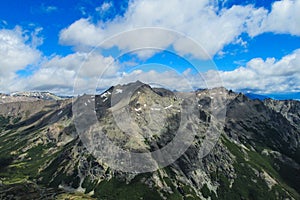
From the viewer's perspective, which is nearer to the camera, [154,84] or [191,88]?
[191,88]

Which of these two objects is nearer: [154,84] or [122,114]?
[154,84]

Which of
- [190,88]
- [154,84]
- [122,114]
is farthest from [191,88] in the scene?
[122,114]

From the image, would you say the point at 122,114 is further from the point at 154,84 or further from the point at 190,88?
the point at 190,88

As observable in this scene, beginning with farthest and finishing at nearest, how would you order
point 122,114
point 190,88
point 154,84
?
point 122,114
point 154,84
point 190,88

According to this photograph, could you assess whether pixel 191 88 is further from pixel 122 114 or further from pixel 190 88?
pixel 122 114

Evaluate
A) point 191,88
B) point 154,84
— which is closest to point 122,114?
point 154,84

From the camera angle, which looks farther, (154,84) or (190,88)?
(154,84)

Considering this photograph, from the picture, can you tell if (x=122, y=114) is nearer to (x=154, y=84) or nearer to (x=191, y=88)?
(x=154, y=84)

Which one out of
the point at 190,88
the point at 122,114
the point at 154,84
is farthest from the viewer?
the point at 122,114

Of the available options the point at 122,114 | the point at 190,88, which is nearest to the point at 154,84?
the point at 190,88
